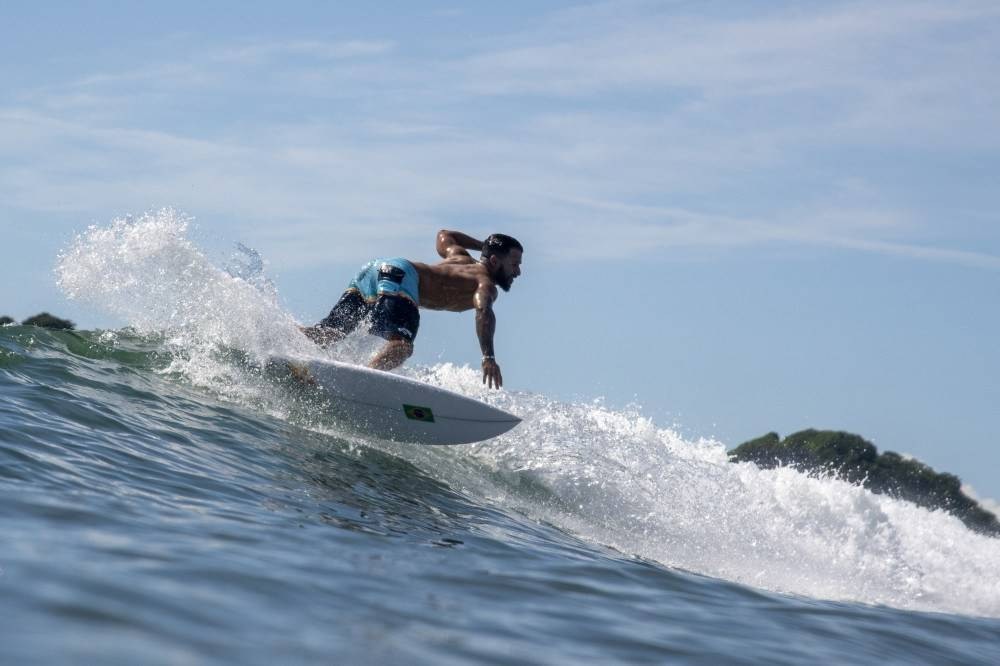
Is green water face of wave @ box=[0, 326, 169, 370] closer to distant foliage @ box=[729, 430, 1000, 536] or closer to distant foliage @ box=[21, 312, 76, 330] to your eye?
distant foliage @ box=[21, 312, 76, 330]

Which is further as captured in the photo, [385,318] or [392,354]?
[385,318]

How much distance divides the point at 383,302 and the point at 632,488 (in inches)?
115

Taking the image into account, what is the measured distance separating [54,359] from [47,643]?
6718mm

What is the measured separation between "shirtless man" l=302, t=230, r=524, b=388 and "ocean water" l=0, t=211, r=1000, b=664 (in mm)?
378

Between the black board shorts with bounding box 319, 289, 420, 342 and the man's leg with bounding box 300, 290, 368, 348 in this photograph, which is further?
the man's leg with bounding box 300, 290, 368, 348

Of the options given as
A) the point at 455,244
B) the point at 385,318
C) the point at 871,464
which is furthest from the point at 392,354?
the point at 871,464

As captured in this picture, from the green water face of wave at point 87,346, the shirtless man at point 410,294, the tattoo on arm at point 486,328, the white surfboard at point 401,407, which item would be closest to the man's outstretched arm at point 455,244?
the shirtless man at point 410,294

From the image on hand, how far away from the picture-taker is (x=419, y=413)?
865 centimetres

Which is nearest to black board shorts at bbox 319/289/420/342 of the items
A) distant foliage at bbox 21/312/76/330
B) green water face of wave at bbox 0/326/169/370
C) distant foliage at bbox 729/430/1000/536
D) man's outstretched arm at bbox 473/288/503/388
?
man's outstretched arm at bbox 473/288/503/388

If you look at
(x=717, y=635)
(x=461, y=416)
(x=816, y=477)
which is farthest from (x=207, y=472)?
(x=816, y=477)

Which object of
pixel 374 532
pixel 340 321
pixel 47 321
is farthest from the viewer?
pixel 47 321

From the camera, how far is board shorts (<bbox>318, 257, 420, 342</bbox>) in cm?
950

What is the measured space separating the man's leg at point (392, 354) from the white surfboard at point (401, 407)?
534mm

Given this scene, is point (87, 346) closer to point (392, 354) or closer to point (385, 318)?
point (385, 318)
